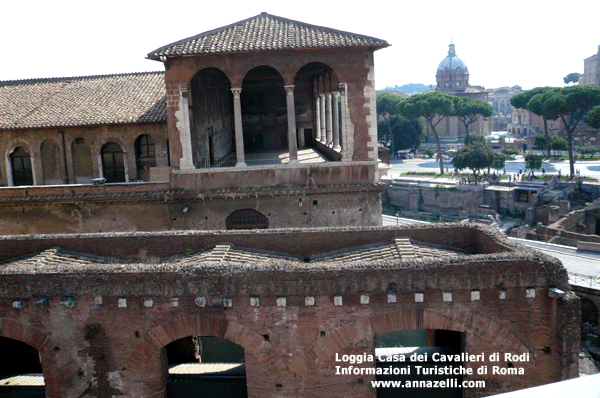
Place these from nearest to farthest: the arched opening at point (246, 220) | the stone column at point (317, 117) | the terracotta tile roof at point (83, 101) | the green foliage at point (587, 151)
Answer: the arched opening at point (246, 220) → the terracotta tile roof at point (83, 101) → the stone column at point (317, 117) → the green foliage at point (587, 151)

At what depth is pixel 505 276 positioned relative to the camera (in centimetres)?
941

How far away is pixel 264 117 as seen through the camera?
3066 centimetres

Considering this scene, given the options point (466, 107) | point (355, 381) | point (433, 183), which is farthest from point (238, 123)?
point (466, 107)

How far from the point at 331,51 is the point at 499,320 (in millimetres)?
12712

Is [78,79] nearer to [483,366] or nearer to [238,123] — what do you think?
[238,123]

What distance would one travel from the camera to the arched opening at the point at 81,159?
24.0 meters

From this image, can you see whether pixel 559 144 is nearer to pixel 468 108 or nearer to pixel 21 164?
pixel 468 108

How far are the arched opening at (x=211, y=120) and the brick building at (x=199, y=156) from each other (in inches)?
4.5

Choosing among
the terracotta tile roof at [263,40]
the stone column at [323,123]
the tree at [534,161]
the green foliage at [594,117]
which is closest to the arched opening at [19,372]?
the terracotta tile roof at [263,40]

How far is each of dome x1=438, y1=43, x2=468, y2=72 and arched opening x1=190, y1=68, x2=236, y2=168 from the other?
85169 millimetres

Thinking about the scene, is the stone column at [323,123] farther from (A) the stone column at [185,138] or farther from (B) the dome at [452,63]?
(B) the dome at [452,63]

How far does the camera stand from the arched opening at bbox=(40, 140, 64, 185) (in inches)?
944

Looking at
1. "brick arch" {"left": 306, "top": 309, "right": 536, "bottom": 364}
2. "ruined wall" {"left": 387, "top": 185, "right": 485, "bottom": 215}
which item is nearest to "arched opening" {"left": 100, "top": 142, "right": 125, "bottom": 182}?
"brick arch" {"left": 306, "top": 309, "right": 536, "bottom": 364}

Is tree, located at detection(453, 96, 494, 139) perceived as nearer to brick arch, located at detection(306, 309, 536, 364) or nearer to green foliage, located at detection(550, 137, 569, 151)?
green foliage, located at detection(550, 137, 569, 151)
